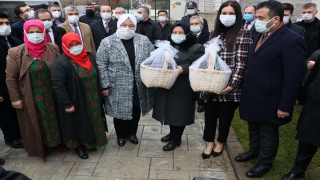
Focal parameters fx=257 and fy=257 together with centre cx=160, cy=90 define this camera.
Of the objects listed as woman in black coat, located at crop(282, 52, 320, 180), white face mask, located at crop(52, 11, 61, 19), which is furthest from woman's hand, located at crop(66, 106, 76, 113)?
white face mask, located at crop(52, 11, 61, 19)

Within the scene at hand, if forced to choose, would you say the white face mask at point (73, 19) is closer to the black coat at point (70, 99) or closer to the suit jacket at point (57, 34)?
the suit jacket at point (57, 34)

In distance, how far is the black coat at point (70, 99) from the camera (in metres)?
3.10

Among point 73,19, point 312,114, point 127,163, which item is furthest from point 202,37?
point 312,114

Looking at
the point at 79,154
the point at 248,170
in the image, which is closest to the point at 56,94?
the point at 79,154

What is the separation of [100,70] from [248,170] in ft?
7.37

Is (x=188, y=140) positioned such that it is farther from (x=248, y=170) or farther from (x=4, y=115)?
(x=4, y=115)

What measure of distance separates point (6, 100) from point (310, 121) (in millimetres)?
3758

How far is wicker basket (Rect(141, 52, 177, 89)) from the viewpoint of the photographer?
297cm

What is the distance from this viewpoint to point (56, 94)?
3.17 m

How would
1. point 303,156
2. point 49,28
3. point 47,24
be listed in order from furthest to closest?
point 49,28 → point 47,24 → point 303,156

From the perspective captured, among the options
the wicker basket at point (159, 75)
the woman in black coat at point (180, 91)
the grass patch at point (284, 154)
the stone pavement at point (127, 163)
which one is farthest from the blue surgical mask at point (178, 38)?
the grass patch at point (284, 154)

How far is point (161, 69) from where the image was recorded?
9.73 feet

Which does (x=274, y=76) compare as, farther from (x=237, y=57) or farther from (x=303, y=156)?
(x=303, y=156)

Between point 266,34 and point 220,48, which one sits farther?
point 220,48
